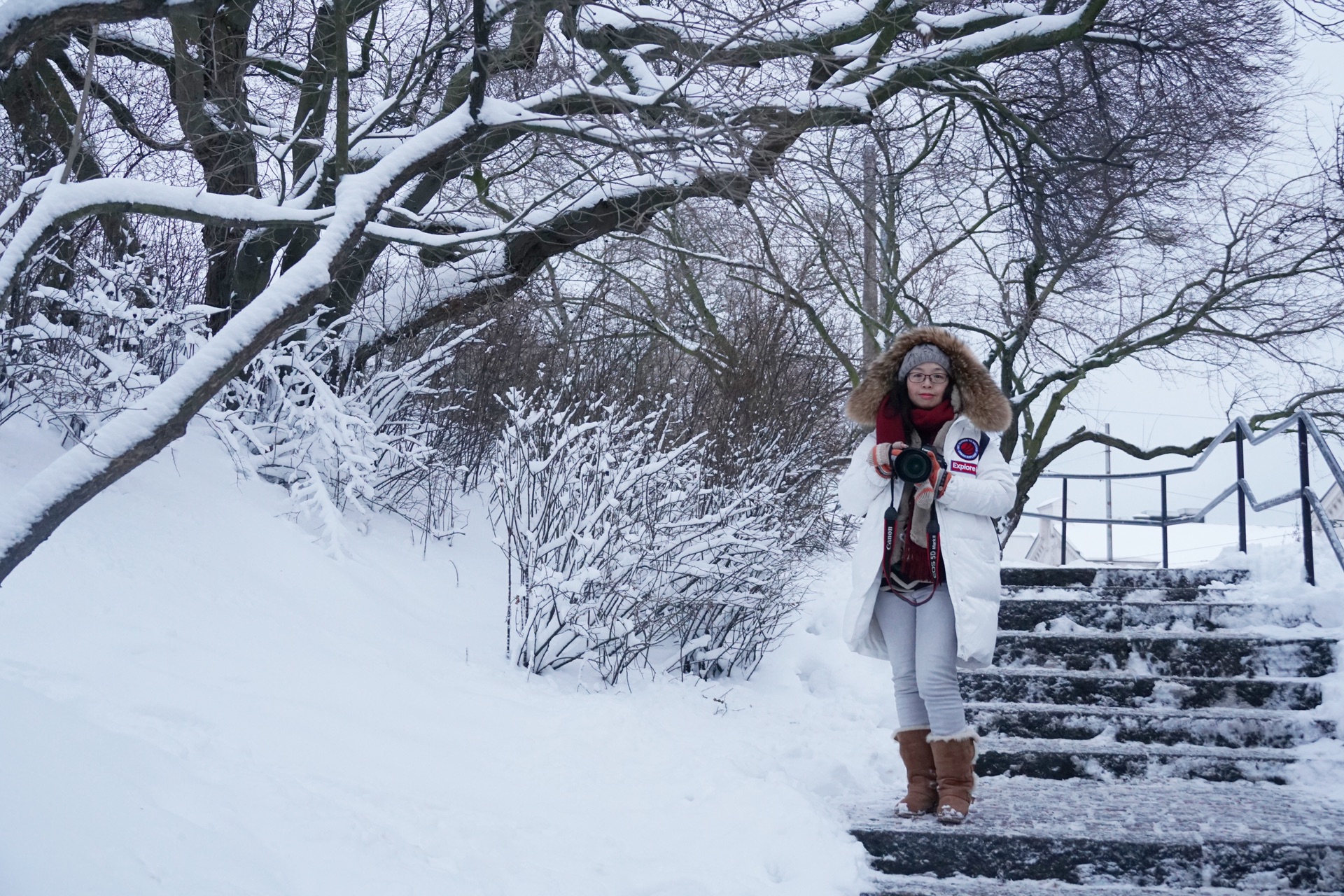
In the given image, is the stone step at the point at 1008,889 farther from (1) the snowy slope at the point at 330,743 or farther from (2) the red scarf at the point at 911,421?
(2) the red scarf at the point at 911,421

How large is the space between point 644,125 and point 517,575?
3249mm

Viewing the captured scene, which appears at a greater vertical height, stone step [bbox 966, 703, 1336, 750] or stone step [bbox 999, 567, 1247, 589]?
stone step [bbox 999, 567, 1247, 589]

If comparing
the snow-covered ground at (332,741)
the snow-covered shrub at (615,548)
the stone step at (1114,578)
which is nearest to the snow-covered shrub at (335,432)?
the snow-covered ground at (332,741)

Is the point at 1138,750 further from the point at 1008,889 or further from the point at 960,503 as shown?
the point at 960,503

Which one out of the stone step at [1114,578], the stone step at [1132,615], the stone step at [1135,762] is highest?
the stone step at [1114,578]

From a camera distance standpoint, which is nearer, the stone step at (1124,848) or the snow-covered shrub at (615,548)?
the stone step at (1124,848)

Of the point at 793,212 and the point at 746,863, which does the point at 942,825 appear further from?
the point at 793,212

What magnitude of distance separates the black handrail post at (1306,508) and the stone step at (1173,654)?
67 cm

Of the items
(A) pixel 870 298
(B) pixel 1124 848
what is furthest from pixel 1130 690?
(A) pixel 870 298

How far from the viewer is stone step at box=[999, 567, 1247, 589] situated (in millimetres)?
5875

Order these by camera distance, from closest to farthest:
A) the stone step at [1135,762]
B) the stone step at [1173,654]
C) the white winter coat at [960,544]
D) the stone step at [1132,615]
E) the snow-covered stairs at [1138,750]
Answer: the snow-covered stairs at [1138,750] < the white winter coat at [960,544] < the stone step at [1135,762] < the stone step at [1173,654] < the stone step at [1132,615]

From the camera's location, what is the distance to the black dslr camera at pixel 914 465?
3.45 metres

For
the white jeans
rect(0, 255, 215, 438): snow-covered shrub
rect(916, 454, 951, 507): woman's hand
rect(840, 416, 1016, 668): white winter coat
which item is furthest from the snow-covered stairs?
rect(0, 255, 215, 438): snow-covered shrub

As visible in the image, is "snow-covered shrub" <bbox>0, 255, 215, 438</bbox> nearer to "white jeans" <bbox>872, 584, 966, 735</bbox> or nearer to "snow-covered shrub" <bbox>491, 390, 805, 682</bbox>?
"snow-covered shrub" <bbox>491, 390, 805, 682</bbox>
